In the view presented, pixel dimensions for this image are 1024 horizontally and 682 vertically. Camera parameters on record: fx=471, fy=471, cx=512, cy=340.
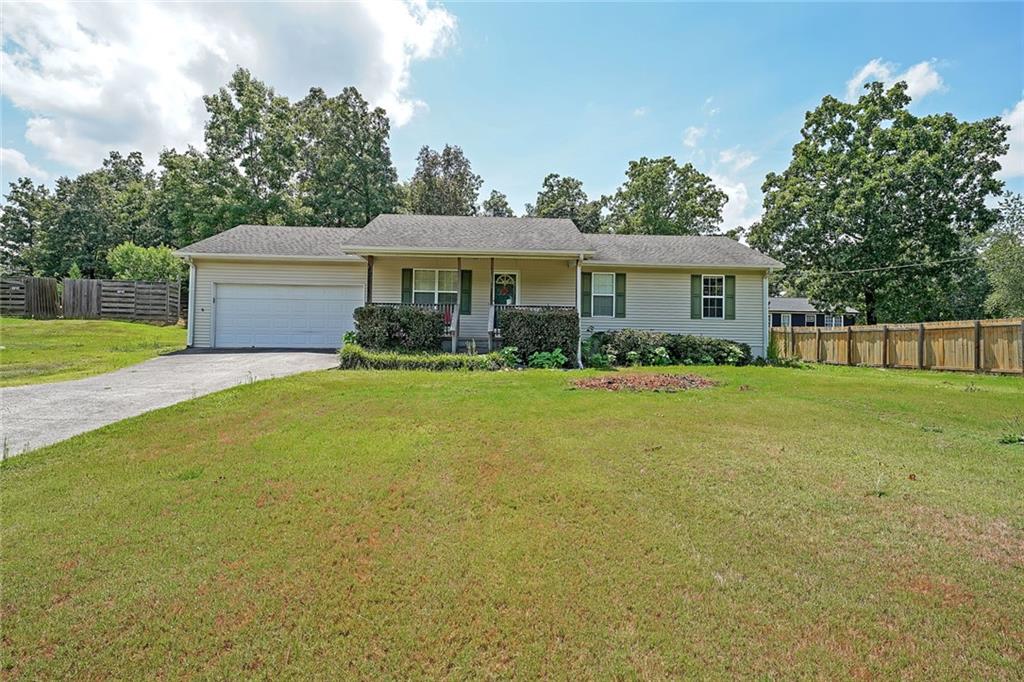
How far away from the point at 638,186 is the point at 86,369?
31.9 meters

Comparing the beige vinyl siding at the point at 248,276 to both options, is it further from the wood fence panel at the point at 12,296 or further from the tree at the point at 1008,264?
the tree at the point at 1008,264

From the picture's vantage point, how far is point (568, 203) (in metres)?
38.4

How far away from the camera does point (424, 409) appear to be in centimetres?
690

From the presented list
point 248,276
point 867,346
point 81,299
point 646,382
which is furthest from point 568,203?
point 646,382

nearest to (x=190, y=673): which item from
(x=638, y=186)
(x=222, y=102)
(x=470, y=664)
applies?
(x=470, y=664)

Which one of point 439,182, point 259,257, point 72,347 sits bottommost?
point 72,347

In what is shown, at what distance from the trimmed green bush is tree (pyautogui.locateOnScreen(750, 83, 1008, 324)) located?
1254cm

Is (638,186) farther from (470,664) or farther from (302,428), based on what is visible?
(470,664)

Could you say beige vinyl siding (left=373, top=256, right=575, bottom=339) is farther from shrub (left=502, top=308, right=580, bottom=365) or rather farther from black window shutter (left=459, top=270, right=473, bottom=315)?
shrub (left=502, top=308, right=580, bottom=365)

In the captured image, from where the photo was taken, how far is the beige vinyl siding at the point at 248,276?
15.3 metres

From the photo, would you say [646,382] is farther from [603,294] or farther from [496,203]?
[496,203]

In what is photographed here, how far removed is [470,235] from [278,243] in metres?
6.66

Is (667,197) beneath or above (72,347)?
above

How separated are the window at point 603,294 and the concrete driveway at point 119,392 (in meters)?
8.38
